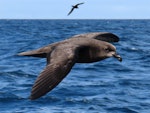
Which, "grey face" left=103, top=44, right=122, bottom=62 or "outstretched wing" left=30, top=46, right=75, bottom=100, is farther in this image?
"grey face" left=103, top=44, right=122, bottom=62

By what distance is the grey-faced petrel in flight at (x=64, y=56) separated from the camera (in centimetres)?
770

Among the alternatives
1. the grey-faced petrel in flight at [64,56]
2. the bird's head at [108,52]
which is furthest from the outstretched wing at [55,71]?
the bird's head at [108,52]

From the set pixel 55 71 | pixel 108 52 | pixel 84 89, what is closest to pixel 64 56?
pixel 55 71

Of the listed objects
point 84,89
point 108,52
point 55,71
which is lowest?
point 84,89

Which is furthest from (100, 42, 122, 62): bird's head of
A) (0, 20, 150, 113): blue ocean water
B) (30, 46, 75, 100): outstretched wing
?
(0, 20, 150, 113): blue ocean water

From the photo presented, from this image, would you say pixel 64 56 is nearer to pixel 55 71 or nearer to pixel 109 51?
pixel 55 71

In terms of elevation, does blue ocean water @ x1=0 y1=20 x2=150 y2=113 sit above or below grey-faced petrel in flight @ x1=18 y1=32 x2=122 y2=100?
below

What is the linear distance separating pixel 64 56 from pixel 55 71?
1.41 ft

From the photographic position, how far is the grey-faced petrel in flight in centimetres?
770

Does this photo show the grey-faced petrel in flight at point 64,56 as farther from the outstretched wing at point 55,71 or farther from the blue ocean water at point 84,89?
the blue ocean water at point 84,89

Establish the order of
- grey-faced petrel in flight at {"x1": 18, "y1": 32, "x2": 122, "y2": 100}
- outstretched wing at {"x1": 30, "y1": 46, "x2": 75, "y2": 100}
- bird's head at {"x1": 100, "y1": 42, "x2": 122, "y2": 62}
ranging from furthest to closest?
bird's head at {"x1": 100, "y1": 42, "x2": 122, "y2": 62} < grey-faced petrel in flight at {"x1": 18, "y1": 32, "x2": 122, "y2": 100} < outstretched wing at {"x1": 30, "y1": 46, "x2": 75, "y2": 100}

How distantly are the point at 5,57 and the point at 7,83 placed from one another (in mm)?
10267

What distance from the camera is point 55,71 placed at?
7988mm

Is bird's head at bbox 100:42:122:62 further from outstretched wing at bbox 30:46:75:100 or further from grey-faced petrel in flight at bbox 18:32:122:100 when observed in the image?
outstretched wing at bbox 30:46:75:100
